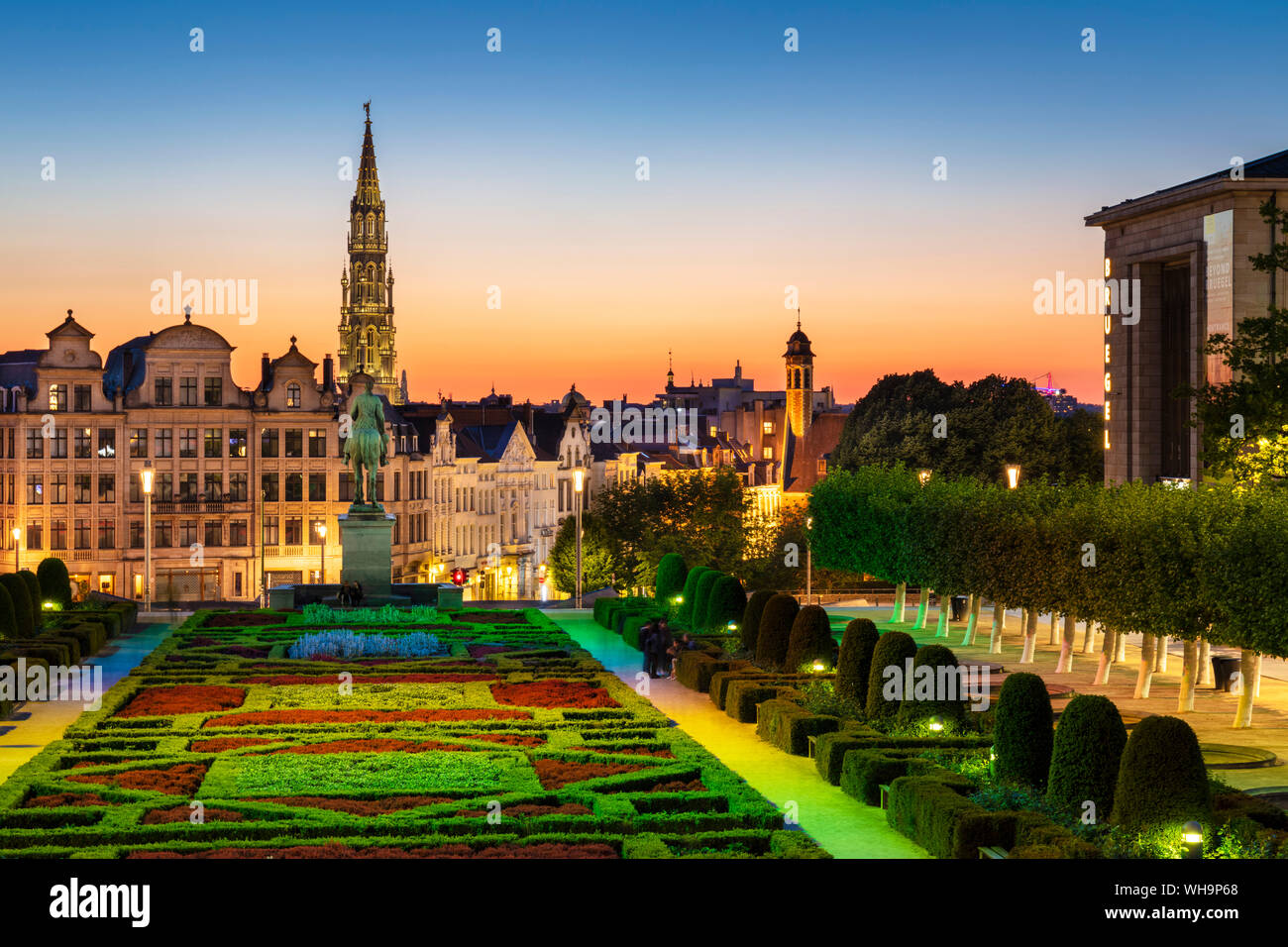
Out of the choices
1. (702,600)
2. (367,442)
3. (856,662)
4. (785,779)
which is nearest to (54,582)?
(367,442)

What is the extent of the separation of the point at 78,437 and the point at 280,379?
37.7 feet

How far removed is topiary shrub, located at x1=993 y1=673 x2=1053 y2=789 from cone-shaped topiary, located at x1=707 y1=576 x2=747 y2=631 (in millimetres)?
21646

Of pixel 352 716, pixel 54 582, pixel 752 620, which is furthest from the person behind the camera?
pixel 54 582

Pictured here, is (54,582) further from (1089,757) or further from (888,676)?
(1089,757)

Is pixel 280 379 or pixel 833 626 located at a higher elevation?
pixel 280 379

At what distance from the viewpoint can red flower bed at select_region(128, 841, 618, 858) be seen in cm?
1953

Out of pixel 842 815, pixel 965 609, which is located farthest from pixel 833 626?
pixel 842 815

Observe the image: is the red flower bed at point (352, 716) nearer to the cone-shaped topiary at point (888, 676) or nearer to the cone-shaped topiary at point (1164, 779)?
the cone-shaped topiary at point (888, 676)

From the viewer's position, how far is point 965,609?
59.3m

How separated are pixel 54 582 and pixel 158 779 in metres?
30.2

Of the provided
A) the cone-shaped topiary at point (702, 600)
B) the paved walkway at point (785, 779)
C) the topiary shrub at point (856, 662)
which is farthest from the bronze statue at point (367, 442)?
the topiary shrub at point (856, 662)

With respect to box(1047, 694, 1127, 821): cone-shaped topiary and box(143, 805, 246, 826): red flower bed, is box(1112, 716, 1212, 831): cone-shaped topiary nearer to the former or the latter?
box(1047, 694, 1127, 821): cone-shaped topiary

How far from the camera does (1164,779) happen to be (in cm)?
1917
